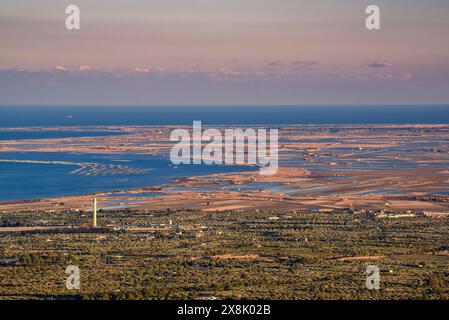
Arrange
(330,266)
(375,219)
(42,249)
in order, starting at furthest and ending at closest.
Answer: (375,219) < (42,249) < (330,266)

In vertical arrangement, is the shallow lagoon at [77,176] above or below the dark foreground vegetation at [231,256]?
above

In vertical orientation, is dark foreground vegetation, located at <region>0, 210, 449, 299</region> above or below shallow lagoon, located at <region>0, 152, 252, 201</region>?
below

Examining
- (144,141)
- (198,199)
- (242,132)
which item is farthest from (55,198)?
(242,132)

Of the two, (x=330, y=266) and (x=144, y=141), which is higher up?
(x=144, y=141)

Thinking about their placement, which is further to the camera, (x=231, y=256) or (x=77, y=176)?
(x=77, y=176)

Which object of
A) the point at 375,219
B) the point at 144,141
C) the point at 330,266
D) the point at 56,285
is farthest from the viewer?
the point at 144,141

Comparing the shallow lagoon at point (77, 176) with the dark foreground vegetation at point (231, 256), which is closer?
the dark foreground vegetation at point (231, 256)

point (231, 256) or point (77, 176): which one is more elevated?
point (77, 176)

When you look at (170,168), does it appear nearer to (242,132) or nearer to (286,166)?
(286,166)

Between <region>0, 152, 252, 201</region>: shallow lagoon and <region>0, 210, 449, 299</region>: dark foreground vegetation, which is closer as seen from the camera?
<region>0, 210, 449, 299</region>: dark foreground vegetation

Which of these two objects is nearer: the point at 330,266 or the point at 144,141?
the point at 330,266
